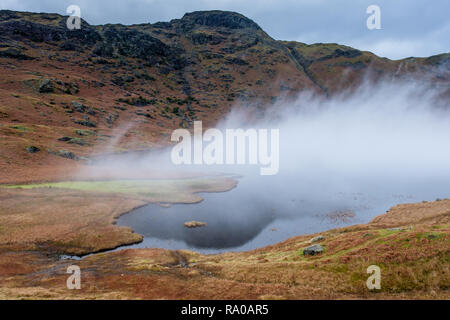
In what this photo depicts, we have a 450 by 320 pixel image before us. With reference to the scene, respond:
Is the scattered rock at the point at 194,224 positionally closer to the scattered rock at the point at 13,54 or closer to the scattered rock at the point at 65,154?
the scattered rock at the point at 65,154

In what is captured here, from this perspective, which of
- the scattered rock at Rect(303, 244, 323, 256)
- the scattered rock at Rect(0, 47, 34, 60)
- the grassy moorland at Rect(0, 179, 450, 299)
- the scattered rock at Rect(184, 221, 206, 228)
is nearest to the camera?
the grassy moorland at Rect(0, 179, 450, 299)

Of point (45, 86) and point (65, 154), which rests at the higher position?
point (45, 86)

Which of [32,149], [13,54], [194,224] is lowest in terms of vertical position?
[194,224]

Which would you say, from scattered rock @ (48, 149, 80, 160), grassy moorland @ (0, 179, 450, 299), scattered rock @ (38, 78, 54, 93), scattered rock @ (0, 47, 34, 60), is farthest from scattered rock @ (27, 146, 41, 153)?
scattered rock @ (0, 47, 34, 60)

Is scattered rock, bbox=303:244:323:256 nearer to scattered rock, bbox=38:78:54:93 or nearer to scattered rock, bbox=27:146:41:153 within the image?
A: scattered rock, bbox=27:146:41:153

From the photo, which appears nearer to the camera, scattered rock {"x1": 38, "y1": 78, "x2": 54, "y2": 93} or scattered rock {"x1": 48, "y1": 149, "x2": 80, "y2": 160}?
scattered rock {"x1": 48, "y1": 149, "x2": 80, "y2": 160}

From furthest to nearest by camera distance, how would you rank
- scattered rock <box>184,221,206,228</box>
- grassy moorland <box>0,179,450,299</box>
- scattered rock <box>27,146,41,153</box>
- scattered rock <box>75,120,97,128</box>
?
scattered rock <box>75,120,97,128</box> < scattered rock <box>27,146,41,153</box> < scattered rock <box>184,221,206,228</box> < grassy moorland <box>0,179,450,299</box>

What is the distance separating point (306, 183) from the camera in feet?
299

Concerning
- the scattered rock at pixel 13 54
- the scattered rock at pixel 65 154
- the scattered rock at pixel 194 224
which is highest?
the scattered rock at pixel 13 54

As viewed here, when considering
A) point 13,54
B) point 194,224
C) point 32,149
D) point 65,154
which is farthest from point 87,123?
point 194,224

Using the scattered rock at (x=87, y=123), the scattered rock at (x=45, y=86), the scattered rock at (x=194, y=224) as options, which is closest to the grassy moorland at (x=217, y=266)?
the scattered rock at (x=194, y=224)

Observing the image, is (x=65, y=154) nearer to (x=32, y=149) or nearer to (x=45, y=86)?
(x=32, y=149)

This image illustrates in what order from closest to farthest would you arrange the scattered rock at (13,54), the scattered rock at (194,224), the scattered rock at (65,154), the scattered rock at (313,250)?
1. the scattered rock at (313,250)
2. the scattered rock at (194,224)
3. the scattered rock at (65,154)
4. the scattered rock at (13,54)
